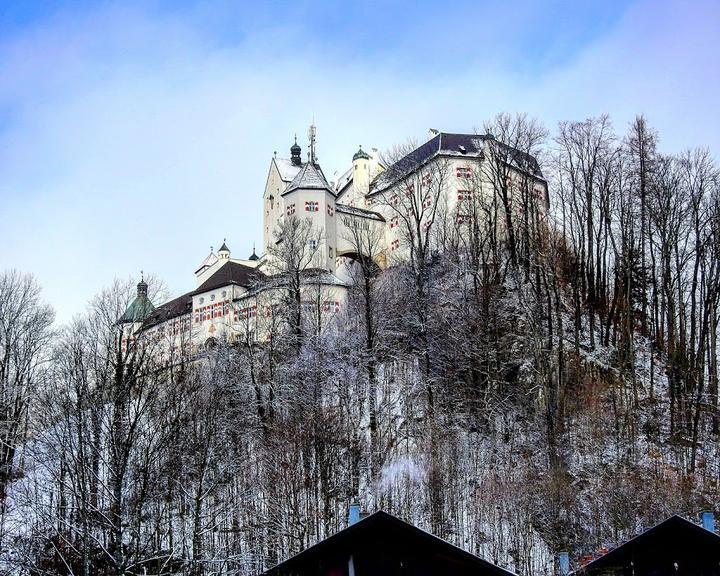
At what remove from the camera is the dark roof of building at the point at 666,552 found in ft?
62.0

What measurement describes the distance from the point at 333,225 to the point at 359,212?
3448mm

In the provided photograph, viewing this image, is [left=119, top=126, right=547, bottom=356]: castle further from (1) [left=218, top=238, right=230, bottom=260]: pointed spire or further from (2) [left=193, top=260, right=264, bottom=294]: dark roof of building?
(1) [left=218, top=238, right=230, bottom=260]: pointed spire

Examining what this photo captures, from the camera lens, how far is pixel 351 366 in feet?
130

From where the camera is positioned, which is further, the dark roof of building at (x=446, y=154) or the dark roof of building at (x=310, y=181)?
the dark roof of building at (x=310, y=181)

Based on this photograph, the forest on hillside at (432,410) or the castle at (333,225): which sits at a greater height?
the castle at (333,225)

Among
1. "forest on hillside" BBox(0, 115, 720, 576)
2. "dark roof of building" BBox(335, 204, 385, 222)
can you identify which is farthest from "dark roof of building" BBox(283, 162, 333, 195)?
"forest on hillside" BBox(0, 115, 720, 576)

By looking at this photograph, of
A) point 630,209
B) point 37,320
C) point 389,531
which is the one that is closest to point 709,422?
point 630,209

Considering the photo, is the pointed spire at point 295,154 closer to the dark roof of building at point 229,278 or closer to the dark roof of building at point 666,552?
the dark roof of building at point 229,278

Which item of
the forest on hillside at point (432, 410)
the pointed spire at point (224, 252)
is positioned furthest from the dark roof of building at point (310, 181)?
the pointed spire at point (224, 252)

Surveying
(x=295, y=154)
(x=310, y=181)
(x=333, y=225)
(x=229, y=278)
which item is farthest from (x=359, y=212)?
(x=295, y=154)

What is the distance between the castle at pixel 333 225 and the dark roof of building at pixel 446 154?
100mm

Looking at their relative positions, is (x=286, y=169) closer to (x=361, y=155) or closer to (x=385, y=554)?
(x=361, y=155)

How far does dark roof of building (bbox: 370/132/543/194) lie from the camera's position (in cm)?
4453

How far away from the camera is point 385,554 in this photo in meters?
18.6
